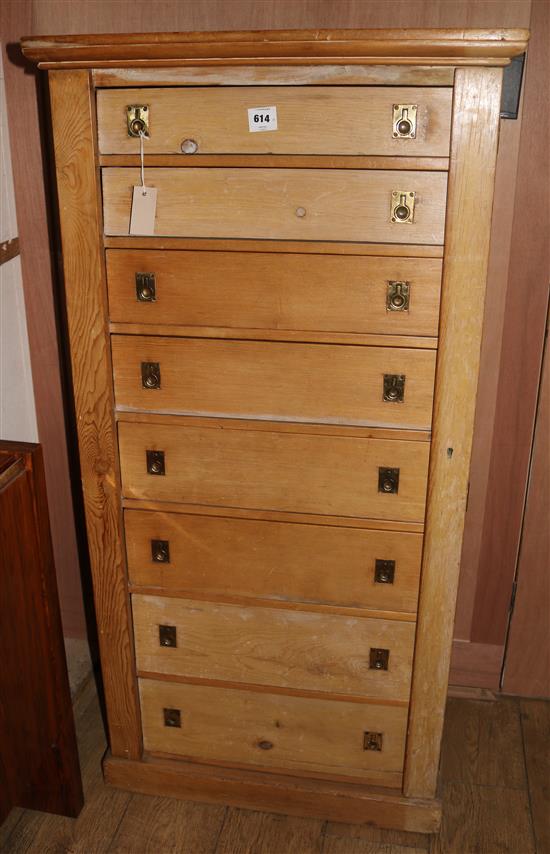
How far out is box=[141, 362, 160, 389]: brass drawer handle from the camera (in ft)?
6.38

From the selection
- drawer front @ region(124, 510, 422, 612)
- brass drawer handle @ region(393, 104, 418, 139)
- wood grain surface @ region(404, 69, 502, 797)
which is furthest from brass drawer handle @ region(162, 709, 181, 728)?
brass drawer handle @ region(393, 104, 418, 139)

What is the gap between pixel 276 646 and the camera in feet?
7.11

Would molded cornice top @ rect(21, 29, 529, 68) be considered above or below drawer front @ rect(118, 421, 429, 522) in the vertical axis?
above

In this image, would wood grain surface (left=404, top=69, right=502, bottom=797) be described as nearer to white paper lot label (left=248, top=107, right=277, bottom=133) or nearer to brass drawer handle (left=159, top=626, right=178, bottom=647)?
white paper lot label (left=248, top=107, right=277, bottom=133)

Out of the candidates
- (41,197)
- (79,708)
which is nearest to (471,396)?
(41,197)

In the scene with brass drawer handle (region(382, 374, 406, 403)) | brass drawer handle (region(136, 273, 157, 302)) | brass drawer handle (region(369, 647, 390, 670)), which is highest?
brass drawer handle (region(136, 273, 157, 302))

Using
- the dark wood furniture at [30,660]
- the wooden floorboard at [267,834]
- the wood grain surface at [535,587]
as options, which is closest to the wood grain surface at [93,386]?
the dark wood furniture at [30,660]

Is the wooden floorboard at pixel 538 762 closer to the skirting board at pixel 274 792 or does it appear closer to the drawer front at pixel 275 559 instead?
the skirting board at pixel 274 792

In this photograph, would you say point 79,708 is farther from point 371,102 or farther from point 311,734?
point 371,102

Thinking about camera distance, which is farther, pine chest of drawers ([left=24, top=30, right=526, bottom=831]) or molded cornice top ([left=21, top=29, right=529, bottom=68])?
pine chest of drawers ([left=24, top=30, right=526, bottom=831])

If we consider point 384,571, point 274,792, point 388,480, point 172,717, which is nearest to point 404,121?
point 388,480

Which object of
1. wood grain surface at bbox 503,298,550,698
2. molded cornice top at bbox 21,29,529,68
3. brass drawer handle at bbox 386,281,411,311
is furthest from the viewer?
wood grain surface at bbox 503,298,550,698

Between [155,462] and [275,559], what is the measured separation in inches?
15.1

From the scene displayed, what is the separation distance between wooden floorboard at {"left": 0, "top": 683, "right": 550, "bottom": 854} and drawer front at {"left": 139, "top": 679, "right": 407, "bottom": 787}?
158 mm
